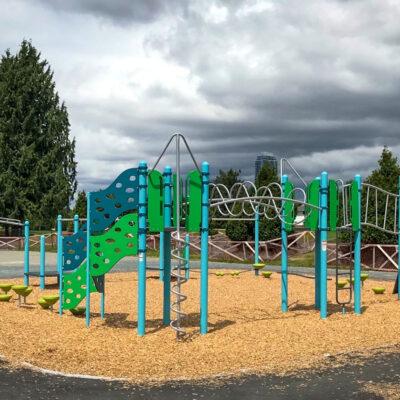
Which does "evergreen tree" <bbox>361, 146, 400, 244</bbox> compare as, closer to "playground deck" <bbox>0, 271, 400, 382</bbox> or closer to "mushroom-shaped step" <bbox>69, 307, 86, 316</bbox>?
"playground deck" <bbox>0, 271, 400, 382</bbox>

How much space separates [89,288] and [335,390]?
5112 millimetres

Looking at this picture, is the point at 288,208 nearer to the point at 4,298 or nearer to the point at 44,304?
the point at 44,304

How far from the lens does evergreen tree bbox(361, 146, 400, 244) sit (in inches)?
923

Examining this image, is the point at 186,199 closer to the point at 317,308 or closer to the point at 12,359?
the point at 12,359

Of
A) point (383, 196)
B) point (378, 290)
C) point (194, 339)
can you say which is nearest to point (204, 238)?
point (194, 339)

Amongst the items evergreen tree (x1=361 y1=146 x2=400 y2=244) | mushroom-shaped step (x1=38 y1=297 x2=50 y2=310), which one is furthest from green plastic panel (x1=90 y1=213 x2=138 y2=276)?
evergreen tree (x1=361 y1=146 x2=400 y2=244)

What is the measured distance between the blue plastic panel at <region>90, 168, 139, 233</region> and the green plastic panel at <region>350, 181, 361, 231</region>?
444 cm

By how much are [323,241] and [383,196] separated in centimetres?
1519

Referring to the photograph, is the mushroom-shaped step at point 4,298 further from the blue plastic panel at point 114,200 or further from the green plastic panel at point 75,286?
the blue plastic panel at point 114,200

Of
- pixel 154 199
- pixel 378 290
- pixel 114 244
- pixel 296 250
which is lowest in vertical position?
pixel 296 250

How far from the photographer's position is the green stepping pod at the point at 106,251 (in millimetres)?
9312

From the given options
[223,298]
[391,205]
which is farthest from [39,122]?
[223,298]

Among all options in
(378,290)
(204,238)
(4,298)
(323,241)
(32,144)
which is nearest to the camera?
(204,238)

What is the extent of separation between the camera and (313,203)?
35.2 ft
